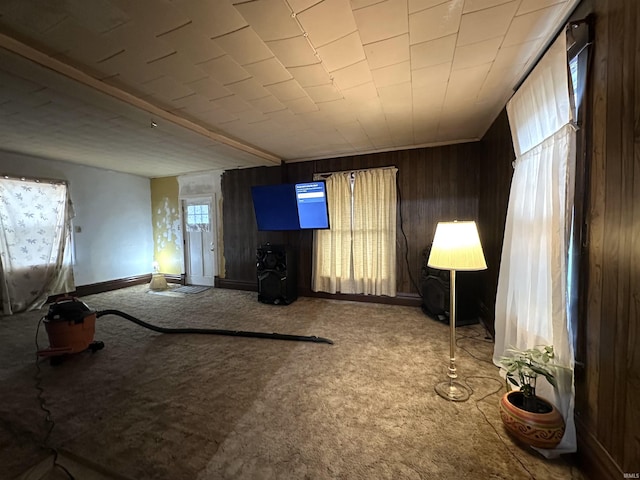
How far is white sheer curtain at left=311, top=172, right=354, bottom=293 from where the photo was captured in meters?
4.09

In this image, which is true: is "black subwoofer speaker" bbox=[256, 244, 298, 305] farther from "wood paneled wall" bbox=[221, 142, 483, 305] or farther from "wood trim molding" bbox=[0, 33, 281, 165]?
"wood trim molding" bbox=[0, 33, 281, 165]

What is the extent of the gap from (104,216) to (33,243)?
1143 millimetres

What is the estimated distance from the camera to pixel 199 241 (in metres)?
5.34

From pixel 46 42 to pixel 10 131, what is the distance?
2.33 meters

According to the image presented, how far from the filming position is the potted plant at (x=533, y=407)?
1.29 meters

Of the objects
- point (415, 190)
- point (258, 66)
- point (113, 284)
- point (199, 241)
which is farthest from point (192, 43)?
point (113, 284)

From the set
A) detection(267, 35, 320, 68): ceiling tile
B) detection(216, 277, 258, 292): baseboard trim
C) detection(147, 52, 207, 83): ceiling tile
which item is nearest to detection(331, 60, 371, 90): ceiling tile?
detection(267, 35, 320, 68): ceiling tile

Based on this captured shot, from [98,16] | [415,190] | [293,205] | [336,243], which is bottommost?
[336,243]

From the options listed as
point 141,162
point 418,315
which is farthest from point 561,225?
point 141,162

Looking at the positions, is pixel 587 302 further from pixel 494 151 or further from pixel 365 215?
pixel 365 215

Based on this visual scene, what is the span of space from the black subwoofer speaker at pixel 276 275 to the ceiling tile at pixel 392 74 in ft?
9.15

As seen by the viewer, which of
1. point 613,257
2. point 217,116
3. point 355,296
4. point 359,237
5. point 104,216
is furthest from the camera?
point 104,216

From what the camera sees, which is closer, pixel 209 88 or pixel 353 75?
pixel 353 75

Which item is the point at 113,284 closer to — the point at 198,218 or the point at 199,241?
the point at 199,241
